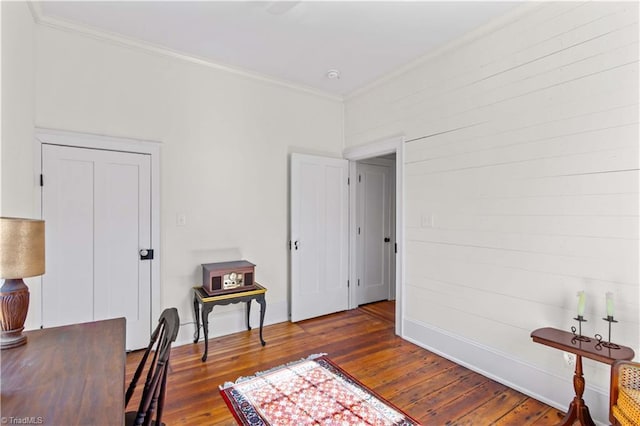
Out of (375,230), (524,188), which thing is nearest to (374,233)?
(375,230)

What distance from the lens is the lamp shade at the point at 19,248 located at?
1318 mm

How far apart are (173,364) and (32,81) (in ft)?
8.62

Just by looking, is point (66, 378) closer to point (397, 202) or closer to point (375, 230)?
point (397, 202)

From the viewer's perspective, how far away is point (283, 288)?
385 cm

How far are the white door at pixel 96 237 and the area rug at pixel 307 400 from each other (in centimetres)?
137

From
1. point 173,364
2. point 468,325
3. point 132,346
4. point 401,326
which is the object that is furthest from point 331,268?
point 132,346

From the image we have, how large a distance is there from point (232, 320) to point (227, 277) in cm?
66

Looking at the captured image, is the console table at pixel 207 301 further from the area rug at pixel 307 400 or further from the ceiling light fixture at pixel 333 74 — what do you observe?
the ceiling light fixture at pixel 333 74

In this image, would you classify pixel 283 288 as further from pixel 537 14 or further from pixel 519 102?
pixel 537 14

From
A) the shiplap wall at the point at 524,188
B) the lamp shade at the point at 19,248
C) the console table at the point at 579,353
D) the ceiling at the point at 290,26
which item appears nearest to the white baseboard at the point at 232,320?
the shiplap wall at the point at 524,188

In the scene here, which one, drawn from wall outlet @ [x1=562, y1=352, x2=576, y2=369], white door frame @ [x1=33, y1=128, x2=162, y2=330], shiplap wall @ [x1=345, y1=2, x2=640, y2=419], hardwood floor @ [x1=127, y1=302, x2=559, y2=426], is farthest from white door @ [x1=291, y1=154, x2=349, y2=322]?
wall outlet @ [x1=562, y1=352, x2=576, y2=369]

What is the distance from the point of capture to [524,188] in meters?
2.38

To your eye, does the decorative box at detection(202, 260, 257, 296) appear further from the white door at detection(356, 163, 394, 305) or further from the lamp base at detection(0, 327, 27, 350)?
the white door at detection(356, 163, 394, 305)

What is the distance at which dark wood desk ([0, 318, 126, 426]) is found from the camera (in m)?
0.92
